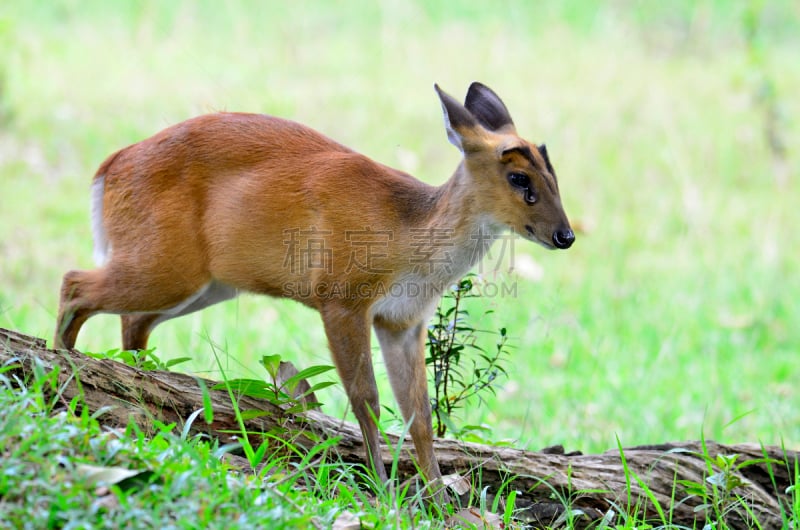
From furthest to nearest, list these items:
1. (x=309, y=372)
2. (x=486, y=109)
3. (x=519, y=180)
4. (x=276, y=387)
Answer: (x=486, y=109) → (x=519, y=180) → (x=276, y=387) → (x=309, y=372)

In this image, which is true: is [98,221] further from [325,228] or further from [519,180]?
[519,180]

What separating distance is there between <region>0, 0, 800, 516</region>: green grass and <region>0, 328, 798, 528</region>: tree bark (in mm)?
1211

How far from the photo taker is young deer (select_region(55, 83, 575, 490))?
185 inches

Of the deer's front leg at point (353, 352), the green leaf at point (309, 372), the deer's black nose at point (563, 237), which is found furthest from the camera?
the deer's front leg at point (353, 352)

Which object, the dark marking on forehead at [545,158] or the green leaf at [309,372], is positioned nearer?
the green leaf at [309,372]

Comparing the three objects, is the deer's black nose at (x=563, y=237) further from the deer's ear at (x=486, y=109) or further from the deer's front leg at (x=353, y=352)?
the deer's front leg at (x=353, y=352)

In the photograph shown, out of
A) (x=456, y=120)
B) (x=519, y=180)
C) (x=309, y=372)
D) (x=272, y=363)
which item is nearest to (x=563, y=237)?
(x=519, y=180)

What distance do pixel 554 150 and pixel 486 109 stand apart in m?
6.11

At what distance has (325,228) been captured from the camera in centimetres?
485

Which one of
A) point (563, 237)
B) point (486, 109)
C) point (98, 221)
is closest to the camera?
point (563, 237)

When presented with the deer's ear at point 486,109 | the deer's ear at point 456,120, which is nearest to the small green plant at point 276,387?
the deer's ear at point 456,120

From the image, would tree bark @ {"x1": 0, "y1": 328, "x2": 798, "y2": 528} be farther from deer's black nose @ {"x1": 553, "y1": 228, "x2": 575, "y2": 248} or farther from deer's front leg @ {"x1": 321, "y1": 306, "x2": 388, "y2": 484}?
deer's black nose @ {"x1": 553, "y1": 228, "x2": 575, "y2": 248}

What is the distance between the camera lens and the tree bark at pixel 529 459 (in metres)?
4.08

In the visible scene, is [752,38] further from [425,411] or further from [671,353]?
[425,411]
